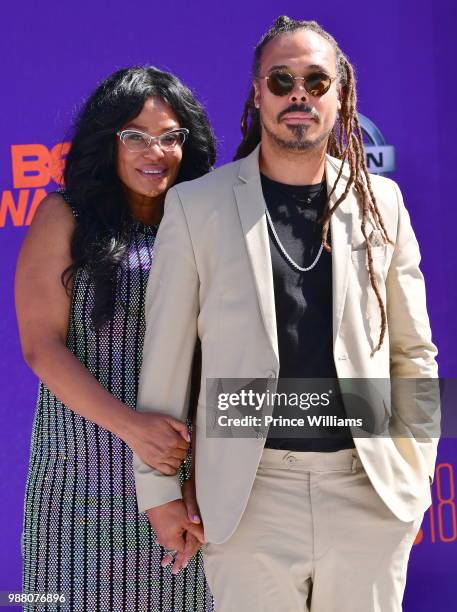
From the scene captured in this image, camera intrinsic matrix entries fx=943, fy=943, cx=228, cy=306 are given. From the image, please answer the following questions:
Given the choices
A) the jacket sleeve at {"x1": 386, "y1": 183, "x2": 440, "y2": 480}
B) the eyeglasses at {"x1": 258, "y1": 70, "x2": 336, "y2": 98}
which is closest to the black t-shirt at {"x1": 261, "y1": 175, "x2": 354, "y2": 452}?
the jacket sleeve at {"x1": 386, "y1": 183, "x2": 440, "y2": 480}

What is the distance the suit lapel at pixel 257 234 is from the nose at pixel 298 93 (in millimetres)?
191

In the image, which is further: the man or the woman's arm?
the woman's arm

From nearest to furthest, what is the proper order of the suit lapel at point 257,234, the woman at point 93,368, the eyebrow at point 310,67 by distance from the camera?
1. the suit lapel at point 257,234
2. the eyebrow at point 310,67
3. the woman at point 93,368

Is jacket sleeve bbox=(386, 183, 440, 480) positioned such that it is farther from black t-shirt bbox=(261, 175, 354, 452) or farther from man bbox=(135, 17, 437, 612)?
black t-shirt bbox=(261, 175, 354, 452)

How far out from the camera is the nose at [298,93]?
85.7 inches

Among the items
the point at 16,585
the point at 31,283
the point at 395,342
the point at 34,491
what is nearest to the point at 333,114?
the point at 395,342

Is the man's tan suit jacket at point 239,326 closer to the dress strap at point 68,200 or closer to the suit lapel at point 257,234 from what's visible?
the suit lapel at point 257,234

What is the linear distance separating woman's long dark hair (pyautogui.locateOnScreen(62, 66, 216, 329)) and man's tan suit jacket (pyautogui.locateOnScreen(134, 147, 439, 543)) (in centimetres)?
28

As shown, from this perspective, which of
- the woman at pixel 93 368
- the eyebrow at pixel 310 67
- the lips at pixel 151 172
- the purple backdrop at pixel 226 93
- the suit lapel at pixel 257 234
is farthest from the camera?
the purple backdrop at pixel 226 93

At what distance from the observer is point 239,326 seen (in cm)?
212

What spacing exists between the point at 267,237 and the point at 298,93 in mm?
341

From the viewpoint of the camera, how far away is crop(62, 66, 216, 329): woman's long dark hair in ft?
8.07

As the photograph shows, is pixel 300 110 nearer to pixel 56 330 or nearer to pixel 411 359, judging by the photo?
pixel 411 359

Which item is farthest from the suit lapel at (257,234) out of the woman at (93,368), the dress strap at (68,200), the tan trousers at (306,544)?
the dress strap at (68,200)
